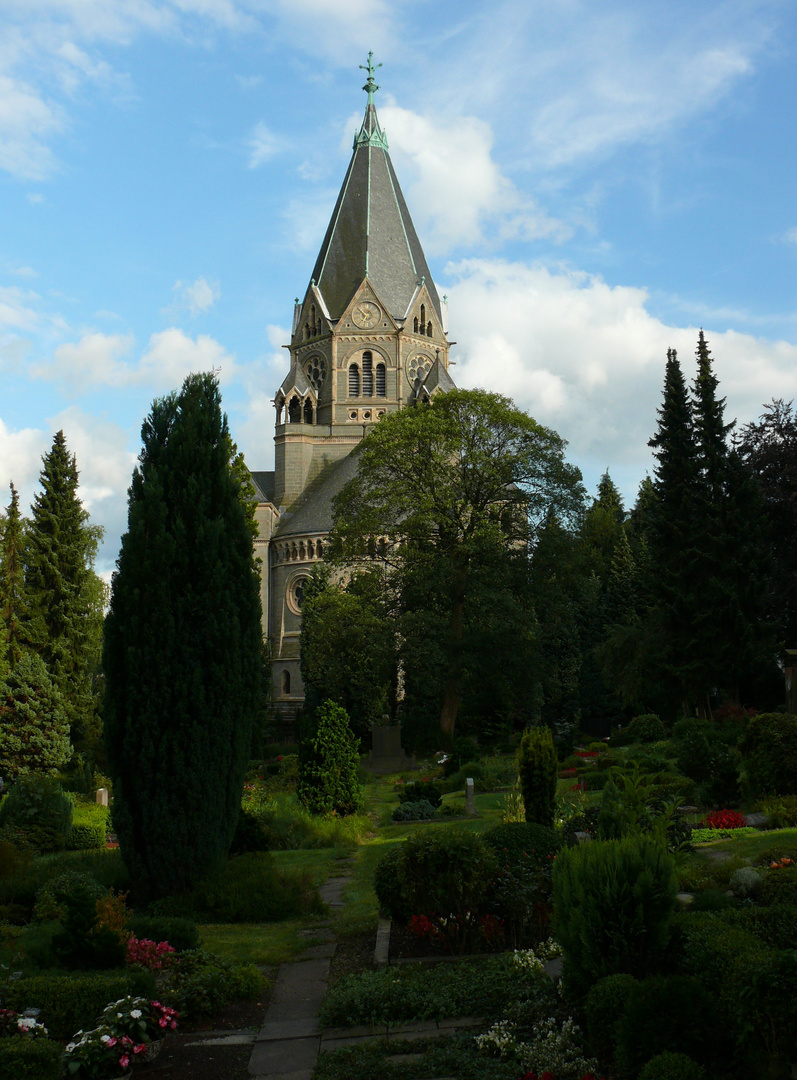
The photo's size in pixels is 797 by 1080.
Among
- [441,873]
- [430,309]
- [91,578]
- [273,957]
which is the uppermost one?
[430,309]

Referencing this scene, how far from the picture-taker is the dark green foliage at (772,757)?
14.6 meters

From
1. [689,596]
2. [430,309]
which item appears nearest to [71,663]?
[689,596]

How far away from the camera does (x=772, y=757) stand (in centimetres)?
1477

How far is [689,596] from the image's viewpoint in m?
31.1

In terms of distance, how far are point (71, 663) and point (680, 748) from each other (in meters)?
24.9

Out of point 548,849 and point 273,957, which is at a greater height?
point 548,849

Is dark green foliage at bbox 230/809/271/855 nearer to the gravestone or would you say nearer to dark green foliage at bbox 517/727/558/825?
dark green foliage at bbox 517/727/558/825

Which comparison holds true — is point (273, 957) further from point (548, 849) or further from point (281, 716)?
point (281, 716)

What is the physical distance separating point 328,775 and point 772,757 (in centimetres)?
825

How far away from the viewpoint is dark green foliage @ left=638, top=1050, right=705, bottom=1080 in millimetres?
5301

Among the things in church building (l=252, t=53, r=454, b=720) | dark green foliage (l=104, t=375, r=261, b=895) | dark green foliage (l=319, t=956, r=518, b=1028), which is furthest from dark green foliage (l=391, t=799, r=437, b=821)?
church building (l=252, t=53, r=454, b=720)

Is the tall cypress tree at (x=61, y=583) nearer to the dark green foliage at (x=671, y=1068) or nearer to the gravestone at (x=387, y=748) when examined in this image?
the gravestone at (x=387, y=748)

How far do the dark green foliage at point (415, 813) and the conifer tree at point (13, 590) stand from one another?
21157mm

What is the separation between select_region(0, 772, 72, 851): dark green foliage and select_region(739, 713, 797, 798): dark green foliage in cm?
1165
